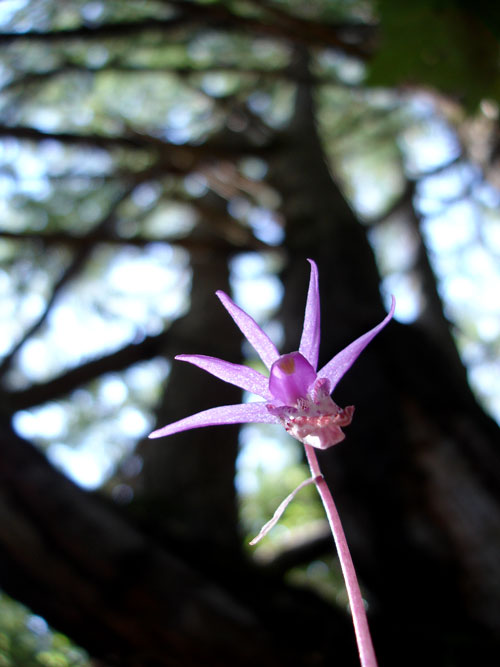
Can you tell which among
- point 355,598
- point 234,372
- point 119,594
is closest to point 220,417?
point 234,372

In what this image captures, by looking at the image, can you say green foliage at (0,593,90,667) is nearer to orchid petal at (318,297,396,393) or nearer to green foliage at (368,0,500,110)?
orchid petal at (318,297,396,393)

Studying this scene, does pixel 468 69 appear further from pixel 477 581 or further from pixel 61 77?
pixel 61 77

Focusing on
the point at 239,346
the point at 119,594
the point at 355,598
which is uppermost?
the point at 239,346

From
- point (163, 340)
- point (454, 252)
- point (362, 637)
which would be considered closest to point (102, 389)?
point (163, 340)

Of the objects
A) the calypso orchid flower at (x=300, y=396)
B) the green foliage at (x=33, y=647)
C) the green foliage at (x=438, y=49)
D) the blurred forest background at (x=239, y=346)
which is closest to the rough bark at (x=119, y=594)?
the blurred forest background at (x=239, y=346)

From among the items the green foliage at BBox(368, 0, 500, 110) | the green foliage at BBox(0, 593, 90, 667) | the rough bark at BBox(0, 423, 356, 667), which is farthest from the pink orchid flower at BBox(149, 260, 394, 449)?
the green foliage at BBox(0, 593, 90, 667)

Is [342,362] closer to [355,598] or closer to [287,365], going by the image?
[287,365]
